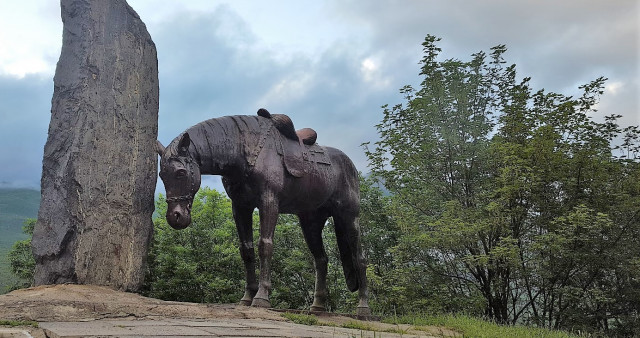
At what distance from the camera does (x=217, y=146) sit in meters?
5.63

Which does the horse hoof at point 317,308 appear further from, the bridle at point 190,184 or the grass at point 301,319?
the bridle at point 190,184

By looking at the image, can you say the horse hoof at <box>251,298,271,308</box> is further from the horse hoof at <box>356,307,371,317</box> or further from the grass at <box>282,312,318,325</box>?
the horse hoof at <box>356,307,371,317</box>

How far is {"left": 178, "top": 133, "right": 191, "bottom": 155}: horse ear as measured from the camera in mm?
5246

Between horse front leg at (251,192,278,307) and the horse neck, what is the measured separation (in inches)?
19.5

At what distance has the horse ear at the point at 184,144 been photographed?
17.2 ft

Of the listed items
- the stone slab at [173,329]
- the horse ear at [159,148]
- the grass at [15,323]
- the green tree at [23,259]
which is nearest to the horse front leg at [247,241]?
the horse ear at [159,148]

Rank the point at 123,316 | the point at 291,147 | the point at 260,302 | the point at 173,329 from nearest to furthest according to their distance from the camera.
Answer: the point at 173,329 < the point at 123,316 < the point at 260,302 < the point at 291,147

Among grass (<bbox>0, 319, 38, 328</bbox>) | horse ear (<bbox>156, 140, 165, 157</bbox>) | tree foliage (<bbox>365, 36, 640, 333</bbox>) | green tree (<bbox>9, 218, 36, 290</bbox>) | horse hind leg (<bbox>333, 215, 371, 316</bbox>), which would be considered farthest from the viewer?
Answer: green tree (<bbox>9, 218, 36, 290</bbox>)

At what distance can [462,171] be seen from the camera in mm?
13344

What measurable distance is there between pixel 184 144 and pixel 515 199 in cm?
923

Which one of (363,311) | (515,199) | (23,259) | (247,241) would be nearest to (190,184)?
(247,241)

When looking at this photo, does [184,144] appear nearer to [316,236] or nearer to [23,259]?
[316,236]

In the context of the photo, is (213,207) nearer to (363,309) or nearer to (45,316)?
(363,309)

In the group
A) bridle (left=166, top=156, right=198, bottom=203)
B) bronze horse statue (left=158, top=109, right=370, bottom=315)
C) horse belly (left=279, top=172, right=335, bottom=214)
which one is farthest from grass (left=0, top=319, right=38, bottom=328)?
horse belly (left=279, top=172, right=335, bottom=214)
